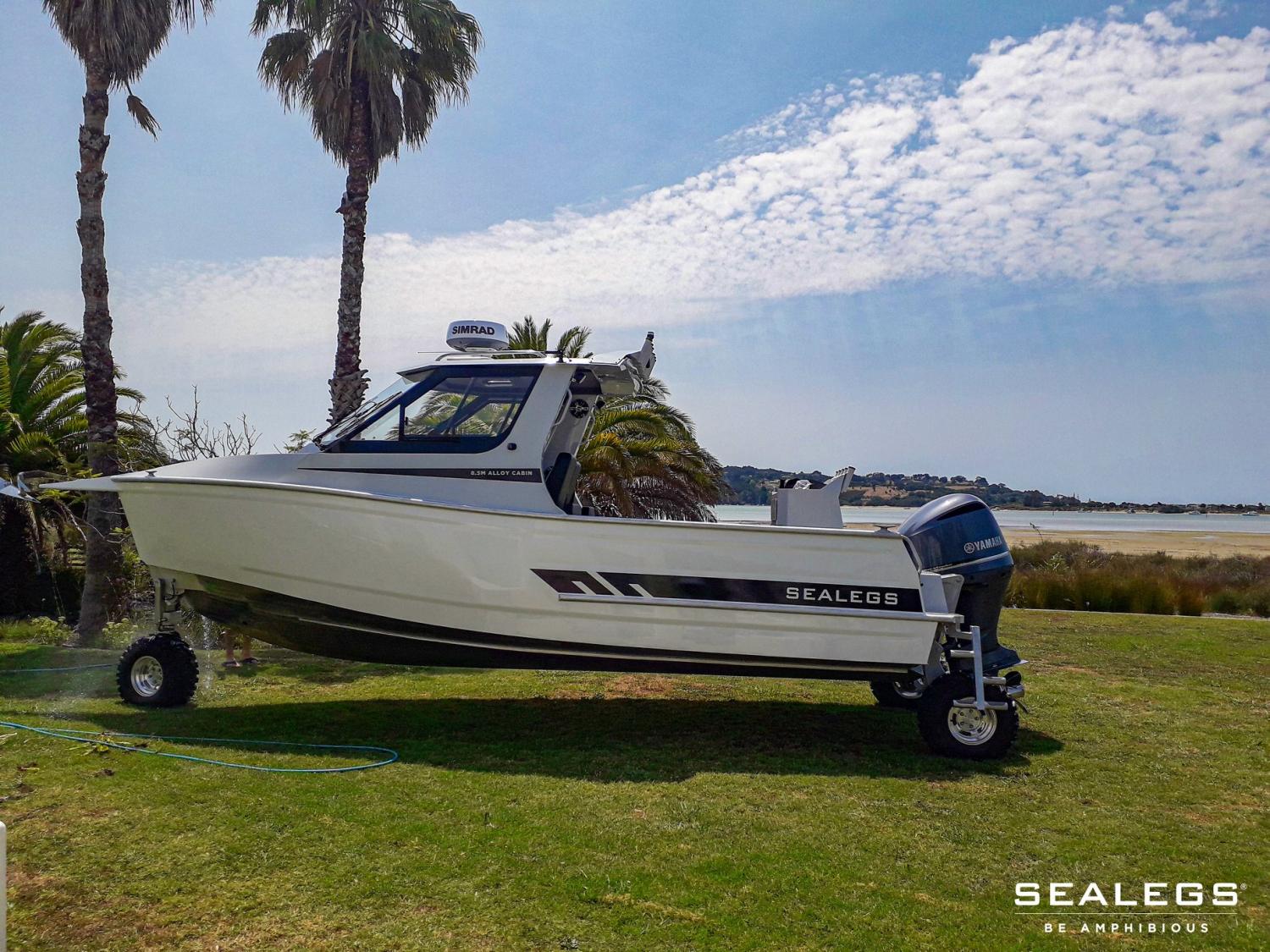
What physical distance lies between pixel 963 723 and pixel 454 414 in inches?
152

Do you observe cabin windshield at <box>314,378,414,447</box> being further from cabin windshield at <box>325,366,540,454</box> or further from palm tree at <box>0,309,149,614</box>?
palm tree at <box>0,309,149,614</box>

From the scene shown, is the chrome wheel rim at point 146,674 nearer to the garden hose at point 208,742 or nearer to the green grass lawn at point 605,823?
the green grass lawn at point 605,823

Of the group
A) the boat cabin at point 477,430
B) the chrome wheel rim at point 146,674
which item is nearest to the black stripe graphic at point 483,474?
the boat cabin at point 477,430

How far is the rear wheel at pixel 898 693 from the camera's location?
720 cm

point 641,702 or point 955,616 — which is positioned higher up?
point 955,616

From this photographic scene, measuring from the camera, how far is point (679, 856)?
3865mm

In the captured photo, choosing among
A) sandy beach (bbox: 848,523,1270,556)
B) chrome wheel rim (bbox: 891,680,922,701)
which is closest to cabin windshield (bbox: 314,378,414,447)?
chrome wheel rim (bbox: 891,680,922,701)

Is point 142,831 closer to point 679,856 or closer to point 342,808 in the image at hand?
point 342,808

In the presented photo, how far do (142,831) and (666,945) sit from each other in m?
2.33

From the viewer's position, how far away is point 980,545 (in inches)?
242

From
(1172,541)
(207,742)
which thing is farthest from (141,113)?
(1172,541)

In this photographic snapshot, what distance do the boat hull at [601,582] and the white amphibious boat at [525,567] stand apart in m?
0.01

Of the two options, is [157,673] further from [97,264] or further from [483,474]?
[97,264]

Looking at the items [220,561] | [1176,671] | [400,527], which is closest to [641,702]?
[400,527]
